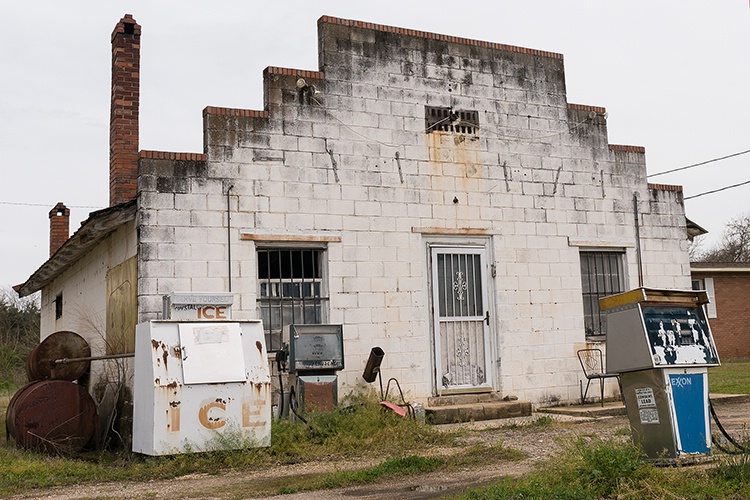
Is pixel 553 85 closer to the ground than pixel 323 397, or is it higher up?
higher up

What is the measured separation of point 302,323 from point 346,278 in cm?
90

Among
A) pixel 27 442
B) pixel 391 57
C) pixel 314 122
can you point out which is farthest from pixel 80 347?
pixel 391 57

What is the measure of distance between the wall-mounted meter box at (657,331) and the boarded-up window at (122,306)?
626 cm

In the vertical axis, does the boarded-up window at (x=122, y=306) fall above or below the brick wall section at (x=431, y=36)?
below

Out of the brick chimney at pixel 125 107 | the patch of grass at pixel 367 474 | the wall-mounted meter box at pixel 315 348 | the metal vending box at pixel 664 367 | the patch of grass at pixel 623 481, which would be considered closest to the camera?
the patch of grass at pixel 623 481

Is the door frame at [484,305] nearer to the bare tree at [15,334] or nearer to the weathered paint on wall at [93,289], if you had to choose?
the weathered paint on wall at [93,289]

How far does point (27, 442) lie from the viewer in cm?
1044

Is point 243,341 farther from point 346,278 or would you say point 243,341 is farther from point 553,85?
point 553,85

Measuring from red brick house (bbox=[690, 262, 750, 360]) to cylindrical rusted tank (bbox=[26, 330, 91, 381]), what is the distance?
1982cm

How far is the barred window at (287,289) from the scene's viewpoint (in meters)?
11.4

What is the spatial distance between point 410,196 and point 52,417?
5.85 metres

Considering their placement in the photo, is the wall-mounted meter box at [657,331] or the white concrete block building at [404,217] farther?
the white concrete block building at [404,217]

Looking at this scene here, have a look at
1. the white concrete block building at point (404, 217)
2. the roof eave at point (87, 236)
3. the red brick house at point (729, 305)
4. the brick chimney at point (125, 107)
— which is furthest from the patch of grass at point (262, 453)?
the red brick house at point (729, 305)

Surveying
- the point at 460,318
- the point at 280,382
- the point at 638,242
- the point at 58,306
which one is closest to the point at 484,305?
the point at 460,318
